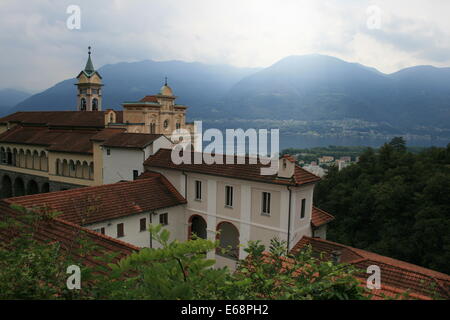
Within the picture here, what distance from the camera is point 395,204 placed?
1214 inches

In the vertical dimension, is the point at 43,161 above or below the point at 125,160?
below

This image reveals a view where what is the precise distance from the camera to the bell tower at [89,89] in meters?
51.3

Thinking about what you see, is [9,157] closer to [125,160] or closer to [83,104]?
[83,104]

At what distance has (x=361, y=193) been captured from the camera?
35.0 m

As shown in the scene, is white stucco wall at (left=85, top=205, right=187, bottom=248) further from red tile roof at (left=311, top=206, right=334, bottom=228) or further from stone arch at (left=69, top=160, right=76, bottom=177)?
stone arch at (left=69, top=160, right=76, bottom=177)

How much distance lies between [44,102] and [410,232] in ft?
543

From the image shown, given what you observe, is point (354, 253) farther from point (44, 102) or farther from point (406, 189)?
point (44, 102)

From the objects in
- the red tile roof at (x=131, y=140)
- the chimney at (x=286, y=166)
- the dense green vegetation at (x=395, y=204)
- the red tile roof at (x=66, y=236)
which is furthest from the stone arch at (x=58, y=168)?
the dense green vegetation at (x=395, y=204)

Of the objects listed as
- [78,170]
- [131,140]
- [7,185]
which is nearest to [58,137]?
[78,170]

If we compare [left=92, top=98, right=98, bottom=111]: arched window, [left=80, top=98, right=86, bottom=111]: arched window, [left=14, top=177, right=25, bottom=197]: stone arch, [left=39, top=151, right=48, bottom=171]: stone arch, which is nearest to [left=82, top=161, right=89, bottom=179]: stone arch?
[left=39, top=151, right=48, bottom=171]: stone arch

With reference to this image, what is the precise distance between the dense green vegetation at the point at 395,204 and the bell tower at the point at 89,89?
1372 inches

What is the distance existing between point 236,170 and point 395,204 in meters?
19.1

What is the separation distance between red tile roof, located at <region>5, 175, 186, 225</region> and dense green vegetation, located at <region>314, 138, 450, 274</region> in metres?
17.9

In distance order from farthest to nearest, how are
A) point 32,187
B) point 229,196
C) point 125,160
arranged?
point 32,187 → point 125,160 → point 229,196
